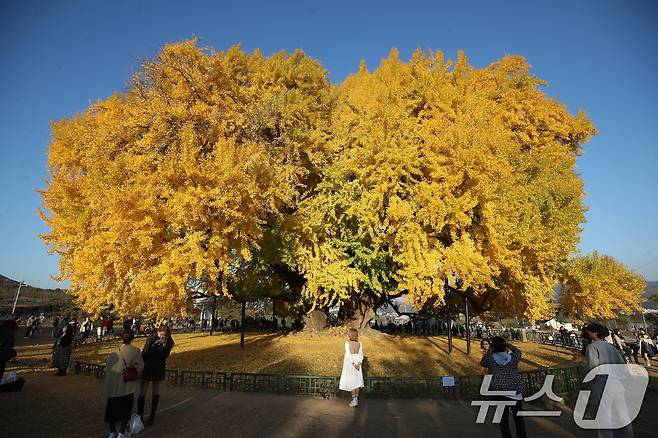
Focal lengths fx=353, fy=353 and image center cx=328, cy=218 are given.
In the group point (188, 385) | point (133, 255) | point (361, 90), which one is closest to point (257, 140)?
point (361, 90)

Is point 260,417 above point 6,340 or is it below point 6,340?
below

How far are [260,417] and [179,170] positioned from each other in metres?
7.12

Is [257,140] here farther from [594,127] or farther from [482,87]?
[594,127]

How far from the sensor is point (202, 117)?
1349cm

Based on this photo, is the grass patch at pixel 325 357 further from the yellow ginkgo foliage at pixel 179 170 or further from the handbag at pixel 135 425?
the handbag at pixel 135 425

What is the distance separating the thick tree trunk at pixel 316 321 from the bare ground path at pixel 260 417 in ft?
38.3

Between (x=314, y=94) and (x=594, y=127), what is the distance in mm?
15705

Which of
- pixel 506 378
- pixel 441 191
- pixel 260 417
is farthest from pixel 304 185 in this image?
pixel 506 378

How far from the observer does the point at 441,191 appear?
12875mm

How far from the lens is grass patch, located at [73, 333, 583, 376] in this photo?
12539mm

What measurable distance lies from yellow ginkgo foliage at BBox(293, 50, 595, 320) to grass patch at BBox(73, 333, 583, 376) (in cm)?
227
